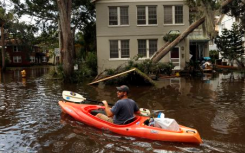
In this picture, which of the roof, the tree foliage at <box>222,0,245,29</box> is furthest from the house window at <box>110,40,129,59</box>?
the tree foliage at <box>222,0,245,29</box>

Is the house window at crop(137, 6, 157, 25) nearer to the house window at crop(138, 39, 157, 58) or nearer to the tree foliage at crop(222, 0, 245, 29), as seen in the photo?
the house window at crop(138, 39, 157, 58)

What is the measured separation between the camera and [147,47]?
74.0 ft

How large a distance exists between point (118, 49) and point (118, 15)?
3074 mm

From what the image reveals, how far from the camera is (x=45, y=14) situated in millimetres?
28328

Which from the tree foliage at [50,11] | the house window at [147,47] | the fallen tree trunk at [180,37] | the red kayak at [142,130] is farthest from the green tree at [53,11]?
the red kayak at [142,130]

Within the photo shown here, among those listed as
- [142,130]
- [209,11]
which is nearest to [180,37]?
[209,11]

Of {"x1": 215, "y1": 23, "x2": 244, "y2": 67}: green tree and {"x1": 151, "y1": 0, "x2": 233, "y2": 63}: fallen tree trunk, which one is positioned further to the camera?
{"x1": 215, "y1": 23, "x2": 244, "y2": 67}: green tree

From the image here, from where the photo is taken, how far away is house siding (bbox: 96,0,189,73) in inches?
877

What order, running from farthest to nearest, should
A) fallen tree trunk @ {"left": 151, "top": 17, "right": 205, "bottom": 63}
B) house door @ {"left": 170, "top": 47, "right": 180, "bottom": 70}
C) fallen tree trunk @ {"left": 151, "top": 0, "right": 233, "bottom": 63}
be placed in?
1. house door @ {"left": 170, "top": 47, "right": 180, "bottom": 70}
2. fallen tree trunk @ {"left": 151, "top": 17, "right": 205, "bottom": 63}
3. fallen tree trunk @ {"left": 151, "top": 0, "right": 233, "bottom": 63}

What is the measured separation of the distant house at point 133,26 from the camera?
22.3m

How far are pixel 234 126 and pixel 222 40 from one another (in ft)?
67.9

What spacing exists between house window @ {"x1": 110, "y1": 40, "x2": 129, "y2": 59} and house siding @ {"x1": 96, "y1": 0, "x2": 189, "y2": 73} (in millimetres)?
356

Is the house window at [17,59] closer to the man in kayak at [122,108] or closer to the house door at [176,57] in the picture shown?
the house door at [176,57]

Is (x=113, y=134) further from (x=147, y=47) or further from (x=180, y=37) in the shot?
(x=147, y=47)
